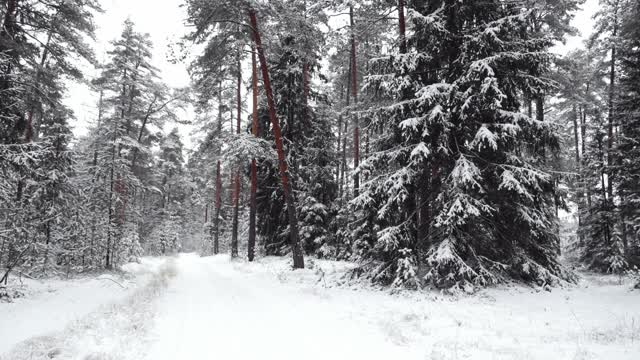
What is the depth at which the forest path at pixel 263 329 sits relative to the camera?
528 centimetres

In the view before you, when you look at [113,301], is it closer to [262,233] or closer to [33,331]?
[33,331]

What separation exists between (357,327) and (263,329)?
5.59 feet

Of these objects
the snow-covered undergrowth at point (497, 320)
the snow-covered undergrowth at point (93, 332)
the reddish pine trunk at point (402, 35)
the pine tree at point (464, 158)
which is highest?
the reddish pine trunk at point (402, 35)

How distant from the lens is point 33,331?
6.73 meters

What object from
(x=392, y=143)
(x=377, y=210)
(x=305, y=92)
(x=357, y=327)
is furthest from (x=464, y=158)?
(x=305, y=92)

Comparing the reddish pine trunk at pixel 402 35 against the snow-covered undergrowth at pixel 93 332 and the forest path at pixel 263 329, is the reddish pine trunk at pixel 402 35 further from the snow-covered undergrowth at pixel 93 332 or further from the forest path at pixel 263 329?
the snow-covered undergrowth at pixel 93 332

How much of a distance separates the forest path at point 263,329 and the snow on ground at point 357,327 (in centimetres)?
2

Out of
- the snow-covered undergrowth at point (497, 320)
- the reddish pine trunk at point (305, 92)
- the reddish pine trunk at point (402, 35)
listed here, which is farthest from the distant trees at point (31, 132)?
the reddish pine trunk at point (402, 35)

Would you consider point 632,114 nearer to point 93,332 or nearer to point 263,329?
point 263,329

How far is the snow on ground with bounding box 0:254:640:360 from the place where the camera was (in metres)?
5.23

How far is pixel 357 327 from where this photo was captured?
6.55 m

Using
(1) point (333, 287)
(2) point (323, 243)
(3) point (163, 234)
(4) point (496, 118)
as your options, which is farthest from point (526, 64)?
(3) point (163, 234)

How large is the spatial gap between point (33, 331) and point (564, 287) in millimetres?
12450

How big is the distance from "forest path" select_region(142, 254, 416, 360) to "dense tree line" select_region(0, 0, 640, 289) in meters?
3.14
